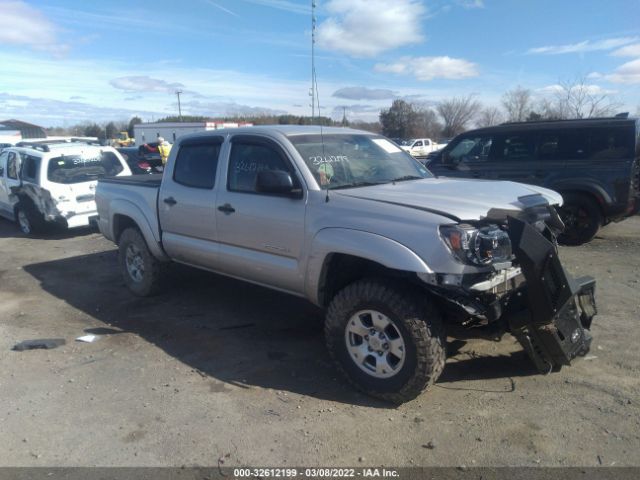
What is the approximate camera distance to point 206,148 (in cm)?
533

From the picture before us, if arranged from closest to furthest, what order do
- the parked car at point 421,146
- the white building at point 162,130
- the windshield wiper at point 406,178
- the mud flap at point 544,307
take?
the mud flap at point 544,307
the windshield wiper at point 406,178
the parked car at point 421,146
the white building at point 162,130

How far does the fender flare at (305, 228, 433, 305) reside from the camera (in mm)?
3442

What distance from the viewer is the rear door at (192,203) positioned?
512cm

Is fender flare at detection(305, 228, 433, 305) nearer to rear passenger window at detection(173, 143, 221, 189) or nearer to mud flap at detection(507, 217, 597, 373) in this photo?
mud flap at detection(507, 217, 597, 373)

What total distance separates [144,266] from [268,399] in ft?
9.91

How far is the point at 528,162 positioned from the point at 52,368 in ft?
25.1

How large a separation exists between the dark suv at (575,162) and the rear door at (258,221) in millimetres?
5682

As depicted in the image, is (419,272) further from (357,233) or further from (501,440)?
(501,440)

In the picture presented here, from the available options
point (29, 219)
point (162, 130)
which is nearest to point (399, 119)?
point (162, 130)

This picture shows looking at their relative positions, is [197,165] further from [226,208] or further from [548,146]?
[548,146]

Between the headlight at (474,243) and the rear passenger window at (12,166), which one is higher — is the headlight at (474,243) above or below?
below

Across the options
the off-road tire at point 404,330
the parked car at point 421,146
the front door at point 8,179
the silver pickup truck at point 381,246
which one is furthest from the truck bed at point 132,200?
the parked car at point 421,146

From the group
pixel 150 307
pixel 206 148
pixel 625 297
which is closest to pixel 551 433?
pixel 625 297

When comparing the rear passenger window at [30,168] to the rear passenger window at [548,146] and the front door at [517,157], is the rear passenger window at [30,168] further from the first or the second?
the rear passenger window at [548,146]
